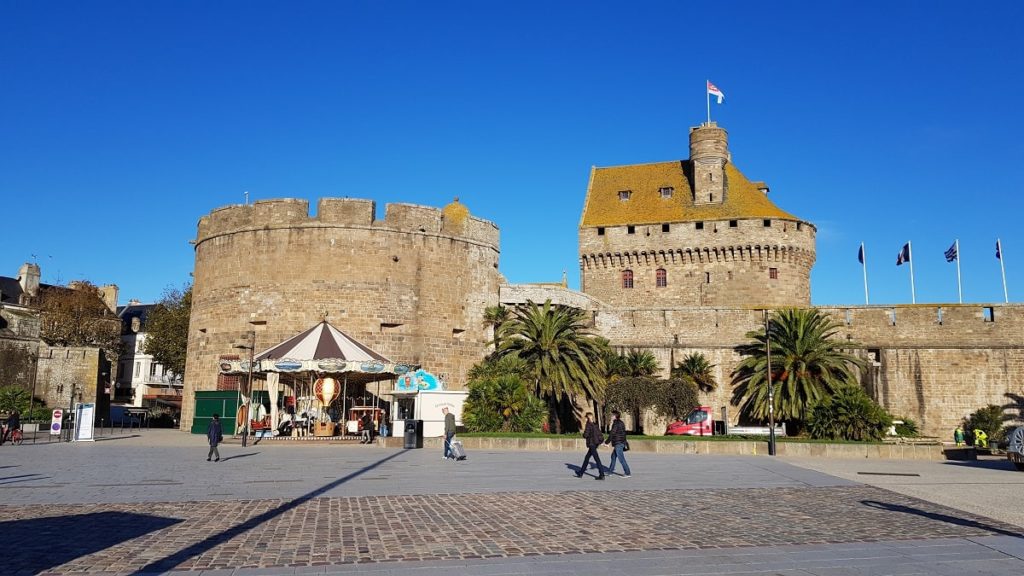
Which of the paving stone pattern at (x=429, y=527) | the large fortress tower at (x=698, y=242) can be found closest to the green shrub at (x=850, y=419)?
the paving stone pattern at (x=429, y=527)

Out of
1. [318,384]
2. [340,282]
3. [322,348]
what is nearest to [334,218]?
[340,282]

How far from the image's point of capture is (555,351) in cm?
2709

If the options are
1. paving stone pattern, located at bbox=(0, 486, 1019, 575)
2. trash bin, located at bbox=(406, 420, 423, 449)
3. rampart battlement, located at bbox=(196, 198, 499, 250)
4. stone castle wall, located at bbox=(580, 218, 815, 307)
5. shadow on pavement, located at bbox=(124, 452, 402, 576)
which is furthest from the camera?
stone castle wall, located at bbox=(580, 218, 815, 307)

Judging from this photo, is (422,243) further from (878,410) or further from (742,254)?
(742,254)

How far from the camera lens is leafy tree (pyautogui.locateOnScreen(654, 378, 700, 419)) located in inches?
1198

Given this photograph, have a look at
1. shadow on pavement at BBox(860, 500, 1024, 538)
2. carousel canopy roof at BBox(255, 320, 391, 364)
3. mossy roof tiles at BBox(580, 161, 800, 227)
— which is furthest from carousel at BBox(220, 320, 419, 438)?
mossy roof tiles at BBox(580, 161, 800, 227)

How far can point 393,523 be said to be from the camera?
27.5 ft

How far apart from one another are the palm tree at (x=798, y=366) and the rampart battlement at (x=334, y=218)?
1217 centimetres

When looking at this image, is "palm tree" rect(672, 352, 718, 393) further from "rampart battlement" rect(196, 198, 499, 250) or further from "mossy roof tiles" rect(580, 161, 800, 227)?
"mossy roof tiles" rect(580, 161, 800, 227)

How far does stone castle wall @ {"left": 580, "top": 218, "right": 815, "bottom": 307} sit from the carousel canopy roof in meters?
22.9

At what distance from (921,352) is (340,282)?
2298cm

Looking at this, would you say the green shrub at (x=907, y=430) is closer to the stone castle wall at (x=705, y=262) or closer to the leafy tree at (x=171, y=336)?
the stone castle wall at (x=705, y=262)

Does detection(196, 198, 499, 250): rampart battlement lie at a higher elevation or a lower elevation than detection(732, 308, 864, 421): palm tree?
higher

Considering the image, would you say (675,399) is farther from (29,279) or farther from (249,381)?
(29,279)
